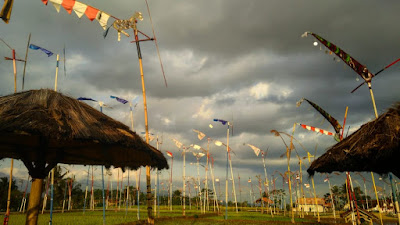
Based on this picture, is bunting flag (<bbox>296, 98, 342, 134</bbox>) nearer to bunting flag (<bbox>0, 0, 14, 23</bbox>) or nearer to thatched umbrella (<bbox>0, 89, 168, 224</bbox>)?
thatched umbrella (<bbox>0, 89, 168, 224</bbox>)

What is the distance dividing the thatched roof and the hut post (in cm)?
755

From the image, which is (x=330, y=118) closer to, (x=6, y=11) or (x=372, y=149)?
(x=372, y=149)

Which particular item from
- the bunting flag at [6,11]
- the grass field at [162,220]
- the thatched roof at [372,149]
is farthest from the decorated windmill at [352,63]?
the grass field at [162,220]

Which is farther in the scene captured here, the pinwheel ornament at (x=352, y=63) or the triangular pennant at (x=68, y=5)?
the pinwheel ornament at (x=352, y=63)

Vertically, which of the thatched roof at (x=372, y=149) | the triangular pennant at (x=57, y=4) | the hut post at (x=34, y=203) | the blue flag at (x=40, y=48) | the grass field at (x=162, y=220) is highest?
the blue flag at (x=40, y=48)

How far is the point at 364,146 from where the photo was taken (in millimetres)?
6777

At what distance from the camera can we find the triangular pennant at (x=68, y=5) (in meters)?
7.46

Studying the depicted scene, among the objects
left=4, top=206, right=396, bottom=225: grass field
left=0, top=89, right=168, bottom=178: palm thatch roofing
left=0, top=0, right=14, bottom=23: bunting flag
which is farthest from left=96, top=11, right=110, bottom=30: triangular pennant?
left=4, top=206, right=396, bottom=225: grass field

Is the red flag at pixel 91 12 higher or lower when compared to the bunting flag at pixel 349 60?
higher

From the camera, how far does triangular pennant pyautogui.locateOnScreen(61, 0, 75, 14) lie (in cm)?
746

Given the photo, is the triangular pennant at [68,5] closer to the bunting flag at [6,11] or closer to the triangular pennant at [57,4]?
the triangular pennant at [57,4]

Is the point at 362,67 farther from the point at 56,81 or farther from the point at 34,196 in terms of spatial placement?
the point at 56,81

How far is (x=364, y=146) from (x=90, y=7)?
8152 mm

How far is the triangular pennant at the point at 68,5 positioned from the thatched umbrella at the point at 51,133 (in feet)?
7.87
